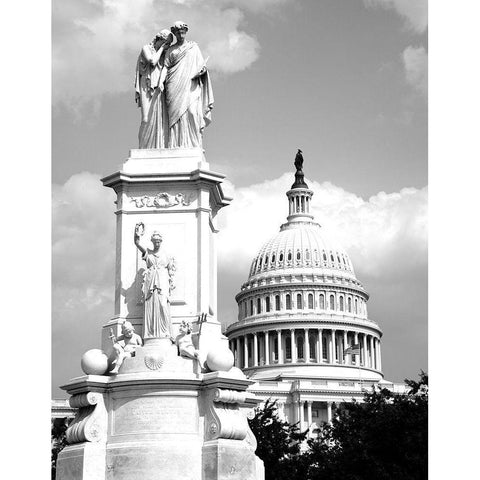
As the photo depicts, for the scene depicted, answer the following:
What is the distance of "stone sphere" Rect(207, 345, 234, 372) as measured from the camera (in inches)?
880

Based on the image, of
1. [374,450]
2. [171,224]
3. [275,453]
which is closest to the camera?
[171,224]

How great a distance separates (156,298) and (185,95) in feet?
15.3

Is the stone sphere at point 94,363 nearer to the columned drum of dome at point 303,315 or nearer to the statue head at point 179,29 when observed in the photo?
the statue head at point 179,29

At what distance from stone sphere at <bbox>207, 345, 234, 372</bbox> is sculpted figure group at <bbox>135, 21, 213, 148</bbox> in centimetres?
483

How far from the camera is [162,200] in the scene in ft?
79.0

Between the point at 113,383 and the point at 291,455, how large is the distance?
44.8 m

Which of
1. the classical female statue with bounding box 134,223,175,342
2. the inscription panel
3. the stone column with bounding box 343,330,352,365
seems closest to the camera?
the inscription panel

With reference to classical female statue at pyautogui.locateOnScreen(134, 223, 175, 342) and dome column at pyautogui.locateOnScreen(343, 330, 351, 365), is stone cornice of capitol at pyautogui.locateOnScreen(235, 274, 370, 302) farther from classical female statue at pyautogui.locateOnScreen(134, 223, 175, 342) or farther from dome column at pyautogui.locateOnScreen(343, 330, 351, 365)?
classical female statue at pyautogui.locateOnScreen(134, 223, 175, 342)

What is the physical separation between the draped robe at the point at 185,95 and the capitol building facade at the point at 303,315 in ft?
464

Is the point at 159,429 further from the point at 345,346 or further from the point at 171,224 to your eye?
the point at 345,346

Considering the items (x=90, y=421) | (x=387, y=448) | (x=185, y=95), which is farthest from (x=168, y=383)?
(x=387, y=448)

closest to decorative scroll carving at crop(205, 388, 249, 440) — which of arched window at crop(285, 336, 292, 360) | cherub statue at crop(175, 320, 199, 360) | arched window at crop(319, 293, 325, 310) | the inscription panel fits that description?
the inscription panel

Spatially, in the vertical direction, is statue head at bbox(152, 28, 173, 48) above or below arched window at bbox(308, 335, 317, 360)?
below

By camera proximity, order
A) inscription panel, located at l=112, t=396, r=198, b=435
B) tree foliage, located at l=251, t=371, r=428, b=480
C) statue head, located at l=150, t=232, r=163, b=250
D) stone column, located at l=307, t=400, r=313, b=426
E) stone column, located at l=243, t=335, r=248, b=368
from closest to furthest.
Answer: inscription panel, located at l=112, t=396, r=198, b=435 → statue head, located at l=150, t=232, r=163, b=250 → tree foliage, located at l=251, t=371, r=428, b=480 → stone column, located at l=307, t=400, r=313, b=426 → stone column, located at l=243, t=335, r=248, b=368
